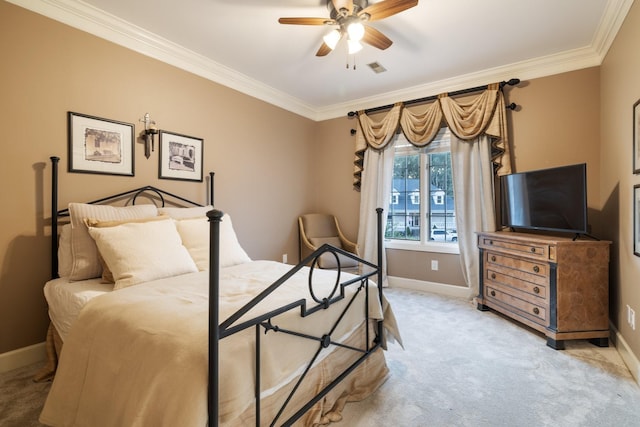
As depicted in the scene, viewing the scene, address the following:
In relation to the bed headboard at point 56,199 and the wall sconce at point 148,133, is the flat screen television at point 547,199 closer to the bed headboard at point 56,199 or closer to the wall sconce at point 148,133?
the bed headboard at point 56,199

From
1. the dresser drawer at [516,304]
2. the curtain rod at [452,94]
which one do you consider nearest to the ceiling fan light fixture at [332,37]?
the curtain rod at [452,94]

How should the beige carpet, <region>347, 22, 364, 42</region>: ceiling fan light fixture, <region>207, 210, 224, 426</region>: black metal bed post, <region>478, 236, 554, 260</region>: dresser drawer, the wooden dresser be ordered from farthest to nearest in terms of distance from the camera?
<region>478, 236, 554, 260</region>: dresser drawer
the wooden dresser
<region>347, 22, 364, 42</region>: ceiling fan light fixture
the beige carpet
<region>207, 210, 224, 426</region>: black metal bed post

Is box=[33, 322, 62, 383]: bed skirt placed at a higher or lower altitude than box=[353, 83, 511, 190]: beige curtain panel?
lower

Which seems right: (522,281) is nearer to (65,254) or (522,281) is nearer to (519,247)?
(519,247)

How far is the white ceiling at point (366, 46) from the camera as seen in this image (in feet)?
7.74

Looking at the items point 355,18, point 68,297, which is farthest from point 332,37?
point 68,297

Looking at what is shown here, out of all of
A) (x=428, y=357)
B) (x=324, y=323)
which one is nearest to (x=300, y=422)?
(x=324, y=323)

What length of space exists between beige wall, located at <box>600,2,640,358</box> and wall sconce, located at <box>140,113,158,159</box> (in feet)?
12.0

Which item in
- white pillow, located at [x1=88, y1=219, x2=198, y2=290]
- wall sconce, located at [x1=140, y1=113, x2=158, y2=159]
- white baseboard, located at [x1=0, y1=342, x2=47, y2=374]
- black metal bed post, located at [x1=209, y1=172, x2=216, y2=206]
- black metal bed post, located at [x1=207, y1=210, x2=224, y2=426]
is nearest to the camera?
black metal bed post, located at [x1=207, y1=210, x2=224, y2=426]

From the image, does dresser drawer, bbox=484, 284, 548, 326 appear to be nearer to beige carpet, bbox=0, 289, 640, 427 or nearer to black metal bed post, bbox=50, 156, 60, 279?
beige carpet, bbox=0, 289, 640, 427

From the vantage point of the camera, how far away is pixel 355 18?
7.32 feet

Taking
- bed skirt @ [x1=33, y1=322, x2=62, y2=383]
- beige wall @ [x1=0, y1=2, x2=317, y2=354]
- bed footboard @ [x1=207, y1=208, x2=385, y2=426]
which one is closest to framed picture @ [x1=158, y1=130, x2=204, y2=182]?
beige wall @ [x1=0, y1=2, x2=317, y2=354]

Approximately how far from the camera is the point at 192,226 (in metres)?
2.44

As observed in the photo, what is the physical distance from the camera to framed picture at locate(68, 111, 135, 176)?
235 centimetres
